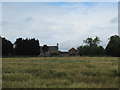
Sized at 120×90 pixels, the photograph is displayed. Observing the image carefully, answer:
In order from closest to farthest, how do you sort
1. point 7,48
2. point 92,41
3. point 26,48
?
point 7,48, point 26,48, point 92,41

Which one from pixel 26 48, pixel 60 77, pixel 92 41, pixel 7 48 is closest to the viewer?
pixel 60 77

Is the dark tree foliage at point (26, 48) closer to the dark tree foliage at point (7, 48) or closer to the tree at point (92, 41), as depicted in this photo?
the dark tree foliage at point (7, 48)

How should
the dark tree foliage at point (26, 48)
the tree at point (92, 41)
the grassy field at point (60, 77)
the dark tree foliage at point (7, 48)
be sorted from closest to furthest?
the grassy field at point (60, 77)
the dark tree foliage at point (7, 48)
the dark tree foliage at point (26, 48)
the tree at point (92, 41)

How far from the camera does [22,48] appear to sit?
70.4 meters

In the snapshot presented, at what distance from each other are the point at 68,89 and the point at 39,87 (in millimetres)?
930

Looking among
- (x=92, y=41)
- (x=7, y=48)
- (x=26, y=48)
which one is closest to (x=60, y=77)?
(x=7, y=48)

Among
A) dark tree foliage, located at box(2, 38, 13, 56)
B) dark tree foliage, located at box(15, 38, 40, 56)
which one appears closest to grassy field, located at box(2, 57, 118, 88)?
dark tree foliage, located at box(2, 38, 13, 56)

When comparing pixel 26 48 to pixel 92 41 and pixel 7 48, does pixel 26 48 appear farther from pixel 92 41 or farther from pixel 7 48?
pixel 92 41

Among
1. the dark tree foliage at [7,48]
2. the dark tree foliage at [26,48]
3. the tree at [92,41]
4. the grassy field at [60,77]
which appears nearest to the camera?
the grassy field at [60,77]

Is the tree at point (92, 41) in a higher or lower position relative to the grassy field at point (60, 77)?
higher

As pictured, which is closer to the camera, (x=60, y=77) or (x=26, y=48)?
(x=60, y=77)

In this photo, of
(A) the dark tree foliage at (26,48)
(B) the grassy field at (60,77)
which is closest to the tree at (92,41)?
(A) the dark tree foliage at (26,48)

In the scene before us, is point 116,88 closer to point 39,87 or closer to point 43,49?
point 39,87

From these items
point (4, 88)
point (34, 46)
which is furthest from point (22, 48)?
point (4, 88)
